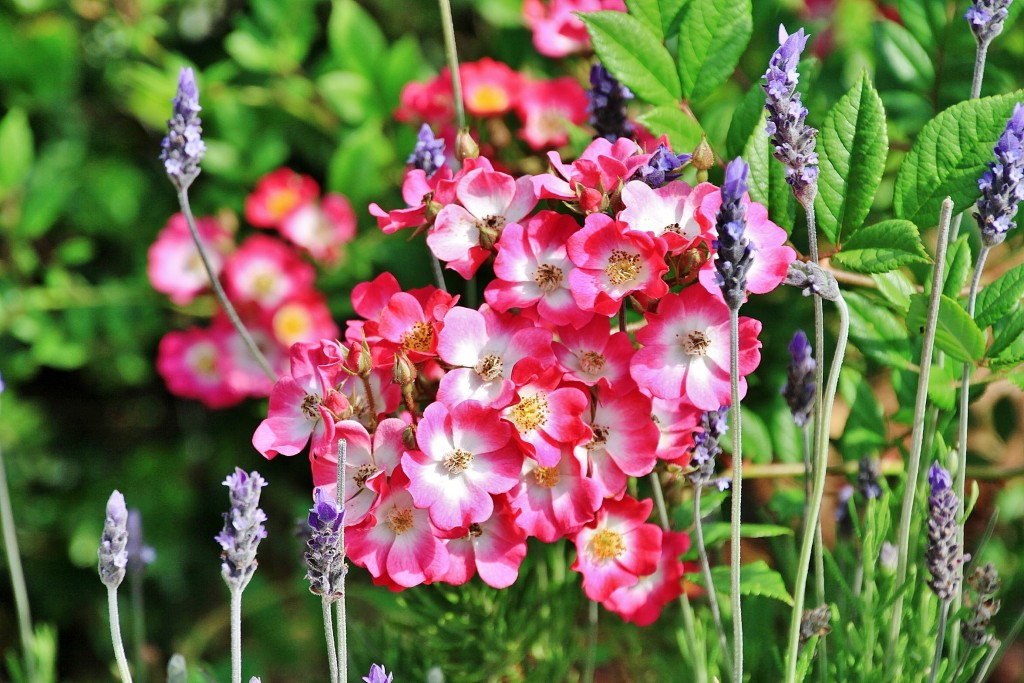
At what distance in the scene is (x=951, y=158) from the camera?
0.70 m

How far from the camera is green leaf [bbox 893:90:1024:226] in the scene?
0.68 meters

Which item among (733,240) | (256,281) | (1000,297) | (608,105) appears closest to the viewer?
(733,240)

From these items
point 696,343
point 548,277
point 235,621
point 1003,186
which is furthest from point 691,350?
point 235,621

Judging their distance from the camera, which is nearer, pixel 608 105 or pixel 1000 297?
pixel 1000 297

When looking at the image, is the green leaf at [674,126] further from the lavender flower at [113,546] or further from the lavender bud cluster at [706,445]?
the lavender flower at [113,546]

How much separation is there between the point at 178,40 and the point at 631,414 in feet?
4.15

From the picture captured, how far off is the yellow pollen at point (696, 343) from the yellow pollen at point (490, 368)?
0.13 meters

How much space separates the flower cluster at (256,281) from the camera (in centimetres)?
134

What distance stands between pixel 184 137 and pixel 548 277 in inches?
12.0

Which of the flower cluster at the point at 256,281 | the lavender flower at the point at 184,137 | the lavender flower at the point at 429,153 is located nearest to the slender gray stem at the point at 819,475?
the lavender flower at the point at 429,153

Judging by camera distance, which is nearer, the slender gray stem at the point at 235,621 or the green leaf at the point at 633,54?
the slender gray stem at the point at 235,621

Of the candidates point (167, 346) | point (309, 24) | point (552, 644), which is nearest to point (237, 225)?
point (167, 346)

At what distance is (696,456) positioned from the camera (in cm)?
69

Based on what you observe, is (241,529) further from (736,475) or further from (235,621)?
(736,475)
